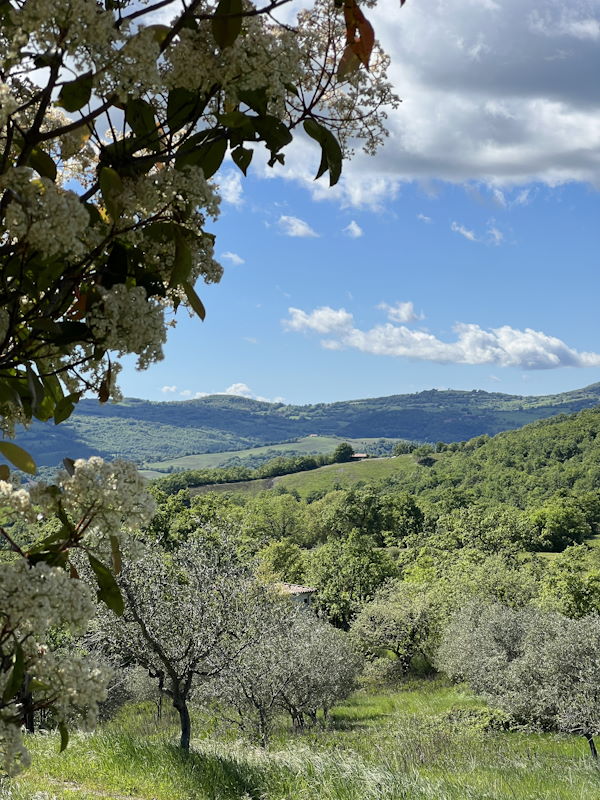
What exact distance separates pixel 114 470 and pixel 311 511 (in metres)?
92.2

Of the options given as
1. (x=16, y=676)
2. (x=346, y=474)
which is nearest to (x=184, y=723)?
(x=16, y=676)

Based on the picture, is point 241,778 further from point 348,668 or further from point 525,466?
point 525,466

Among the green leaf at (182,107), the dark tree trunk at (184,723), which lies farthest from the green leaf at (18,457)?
the dark tree trunk at (184,723)

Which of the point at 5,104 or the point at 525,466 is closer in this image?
the point at 5,104

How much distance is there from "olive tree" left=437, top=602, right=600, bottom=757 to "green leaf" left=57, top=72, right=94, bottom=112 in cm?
2284

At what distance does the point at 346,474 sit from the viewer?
156m

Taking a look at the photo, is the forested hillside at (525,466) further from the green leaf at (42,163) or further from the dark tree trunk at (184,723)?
the green leaf at (42,163)

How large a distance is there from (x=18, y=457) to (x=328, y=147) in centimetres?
94

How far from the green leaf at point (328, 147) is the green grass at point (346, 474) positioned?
5306 inches

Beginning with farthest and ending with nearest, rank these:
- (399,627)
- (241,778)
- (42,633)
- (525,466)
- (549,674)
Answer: (525,466), (399,627), (549,674), (241,778), (42,633)

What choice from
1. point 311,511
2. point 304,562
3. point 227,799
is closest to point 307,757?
point 227,799

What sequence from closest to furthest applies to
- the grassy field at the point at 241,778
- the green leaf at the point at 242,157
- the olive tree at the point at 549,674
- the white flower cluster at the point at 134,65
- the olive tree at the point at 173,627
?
the white flower cluster at the point at 134,65 → the green leaf at the point at 242,157 → the grassy field at the point at 241,778 → the olive tree at the point at 173,627 → the olive tree at the point at 549,674

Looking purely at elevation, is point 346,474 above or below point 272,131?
below

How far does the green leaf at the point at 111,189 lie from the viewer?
1.24m
